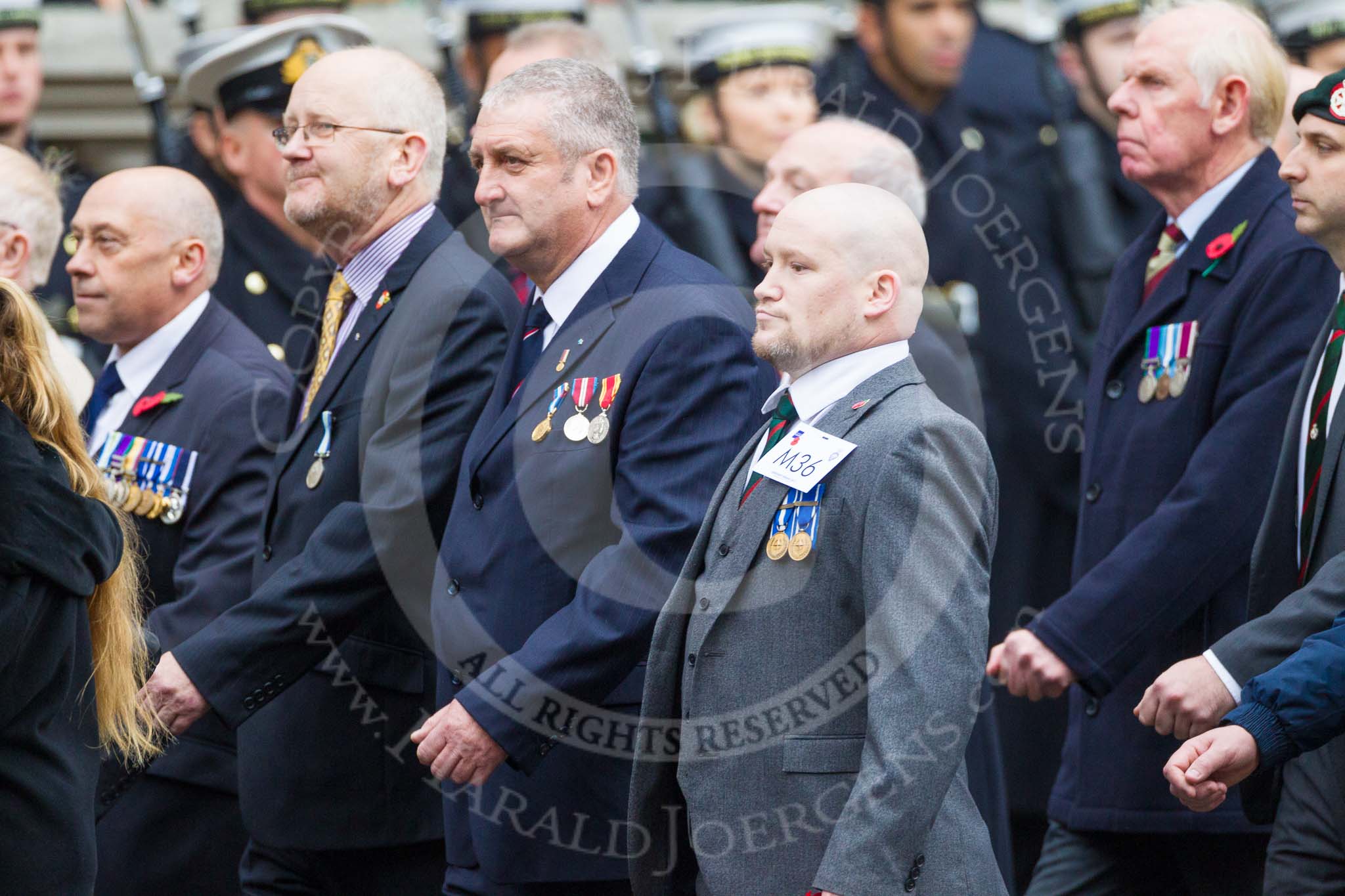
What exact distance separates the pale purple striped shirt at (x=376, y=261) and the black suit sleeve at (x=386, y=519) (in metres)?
0.18

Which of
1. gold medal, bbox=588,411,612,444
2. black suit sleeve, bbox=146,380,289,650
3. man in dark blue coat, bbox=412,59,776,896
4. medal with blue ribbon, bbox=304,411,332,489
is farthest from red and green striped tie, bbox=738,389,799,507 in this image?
black suit sleeve, bbox=146,380,289,650

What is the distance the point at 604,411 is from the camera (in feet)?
12.0

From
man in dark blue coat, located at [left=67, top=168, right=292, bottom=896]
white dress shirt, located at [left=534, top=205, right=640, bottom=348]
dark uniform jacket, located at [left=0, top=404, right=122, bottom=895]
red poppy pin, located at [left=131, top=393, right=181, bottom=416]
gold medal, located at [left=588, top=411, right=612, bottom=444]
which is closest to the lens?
dark uniform jacket, located at [left=0, top=404, right=122, bottom=895]

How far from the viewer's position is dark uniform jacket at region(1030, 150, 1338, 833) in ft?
13.0

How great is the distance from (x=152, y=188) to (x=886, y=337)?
7.23ft

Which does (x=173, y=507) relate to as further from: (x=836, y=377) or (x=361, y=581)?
(x=836, y=377)

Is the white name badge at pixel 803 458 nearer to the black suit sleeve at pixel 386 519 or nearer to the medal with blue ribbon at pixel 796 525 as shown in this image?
the medal with blue ribbon at pixel 796 525

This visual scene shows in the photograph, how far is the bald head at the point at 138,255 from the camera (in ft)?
15.5

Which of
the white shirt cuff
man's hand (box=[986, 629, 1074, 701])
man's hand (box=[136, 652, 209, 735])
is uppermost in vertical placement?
the white shirt cuff

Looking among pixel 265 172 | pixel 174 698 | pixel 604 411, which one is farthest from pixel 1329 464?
pixel 265 172

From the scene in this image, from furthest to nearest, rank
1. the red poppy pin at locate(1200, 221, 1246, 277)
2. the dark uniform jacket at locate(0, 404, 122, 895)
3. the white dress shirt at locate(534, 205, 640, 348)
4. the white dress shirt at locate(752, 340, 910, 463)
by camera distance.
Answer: the red poppy pin at locate(1200, 221, 1246, 277) → the white dress shirt at locate(534, 205, 640, 348) → the white dress shirt at locate(752, 340, 910, 463) → the dark uniform jacket at locate(0, 404, 122, 895)

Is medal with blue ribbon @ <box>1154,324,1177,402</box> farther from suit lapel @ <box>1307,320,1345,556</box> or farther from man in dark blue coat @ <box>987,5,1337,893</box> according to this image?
suit lapel @ <box>1307,320,1345,556</box>

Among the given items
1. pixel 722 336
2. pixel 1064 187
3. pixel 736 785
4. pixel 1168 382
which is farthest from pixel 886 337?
pixel 1064 187

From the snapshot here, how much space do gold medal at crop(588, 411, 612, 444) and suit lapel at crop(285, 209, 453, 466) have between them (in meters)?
0.69
